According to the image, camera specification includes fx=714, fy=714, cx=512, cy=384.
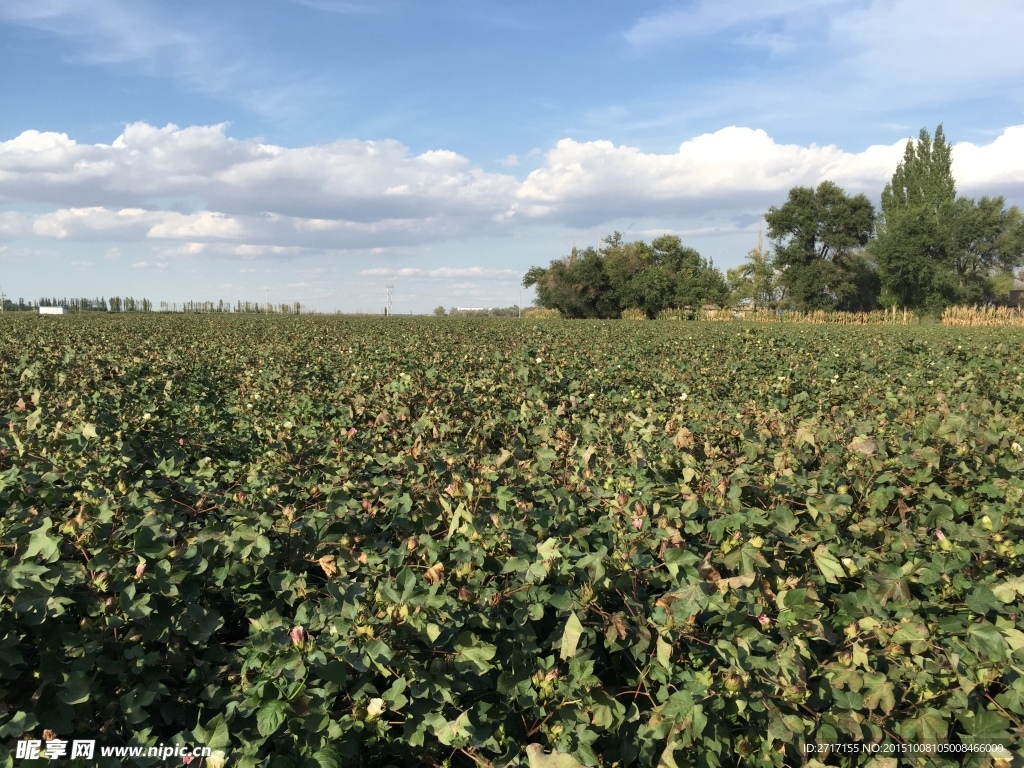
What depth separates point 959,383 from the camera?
7602 mm

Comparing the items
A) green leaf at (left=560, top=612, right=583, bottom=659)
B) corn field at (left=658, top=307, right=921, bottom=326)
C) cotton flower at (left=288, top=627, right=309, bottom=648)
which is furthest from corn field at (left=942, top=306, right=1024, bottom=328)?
cotton flower at (left=288, top=627, right=309, bottom=648)

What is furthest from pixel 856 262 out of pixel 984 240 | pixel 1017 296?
pixel 1017 296

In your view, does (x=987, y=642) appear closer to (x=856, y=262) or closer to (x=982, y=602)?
(x=982, y=602)

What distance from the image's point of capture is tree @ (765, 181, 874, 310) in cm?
6131

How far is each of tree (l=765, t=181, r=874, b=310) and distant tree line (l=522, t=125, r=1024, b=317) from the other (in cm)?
9

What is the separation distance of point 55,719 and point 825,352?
41.2ft

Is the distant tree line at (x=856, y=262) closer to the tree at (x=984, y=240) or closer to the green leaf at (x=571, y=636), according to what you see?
the tree at (x=984, y=240)

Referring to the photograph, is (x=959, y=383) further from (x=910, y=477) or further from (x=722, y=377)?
(x=910, y=477)

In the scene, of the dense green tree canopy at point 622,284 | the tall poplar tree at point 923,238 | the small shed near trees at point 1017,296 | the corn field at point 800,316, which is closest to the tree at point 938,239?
the tall poplar tree at point 923,238

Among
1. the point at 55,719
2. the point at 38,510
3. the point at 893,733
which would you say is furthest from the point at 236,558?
the point at 893,733

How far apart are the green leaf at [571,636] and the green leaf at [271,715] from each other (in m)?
0.71

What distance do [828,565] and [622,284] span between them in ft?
217

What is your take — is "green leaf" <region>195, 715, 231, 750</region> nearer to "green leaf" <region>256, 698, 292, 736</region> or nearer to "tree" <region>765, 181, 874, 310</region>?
"green leaf" <region>256, 698, 292, 736</region>

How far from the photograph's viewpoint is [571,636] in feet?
6.22
